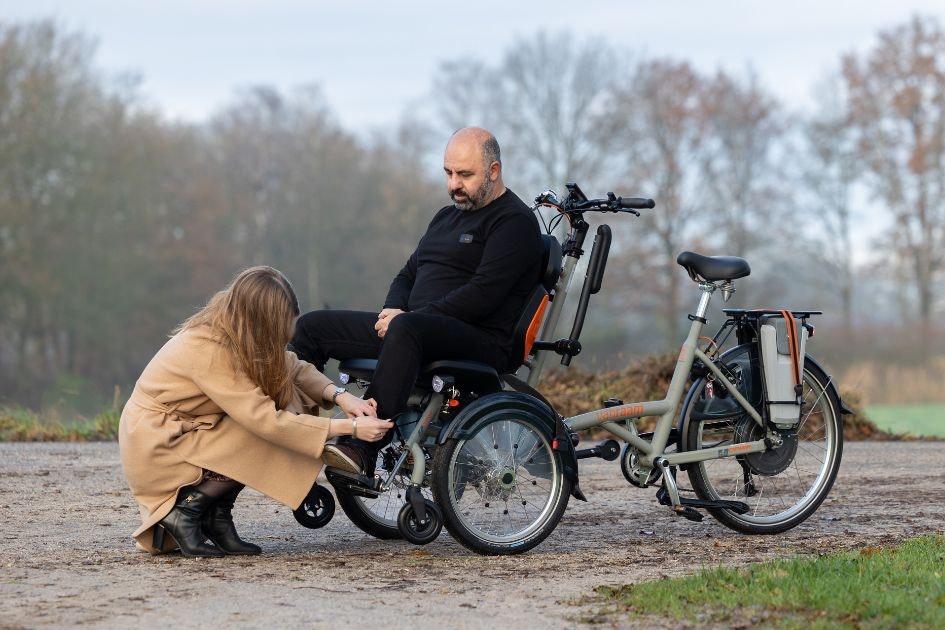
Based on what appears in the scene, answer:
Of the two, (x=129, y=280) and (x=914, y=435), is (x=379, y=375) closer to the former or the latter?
(x=914, y=435)

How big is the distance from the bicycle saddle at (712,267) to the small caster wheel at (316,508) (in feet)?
6.89

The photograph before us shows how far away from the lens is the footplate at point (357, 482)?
543cm

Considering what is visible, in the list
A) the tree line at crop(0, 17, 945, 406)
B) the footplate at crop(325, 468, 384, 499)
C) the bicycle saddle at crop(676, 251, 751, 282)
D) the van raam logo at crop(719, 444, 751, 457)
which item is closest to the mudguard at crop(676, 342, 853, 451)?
the van raam logo at crop(719, 444, 751, 457)

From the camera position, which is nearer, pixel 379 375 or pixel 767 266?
pixel 379 375

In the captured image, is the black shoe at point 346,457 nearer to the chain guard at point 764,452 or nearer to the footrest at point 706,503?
the footrest at point 706,503

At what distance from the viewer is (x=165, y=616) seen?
424 centimetres

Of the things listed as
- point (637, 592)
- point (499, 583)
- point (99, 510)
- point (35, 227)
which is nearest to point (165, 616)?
point (499, 583)

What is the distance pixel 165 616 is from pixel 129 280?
34831mm

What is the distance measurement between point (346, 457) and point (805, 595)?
1.94 m

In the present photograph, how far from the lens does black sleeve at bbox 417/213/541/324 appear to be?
18.6 feet

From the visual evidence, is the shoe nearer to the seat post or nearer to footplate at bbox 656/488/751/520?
footplate at bbox 656/488/751/520

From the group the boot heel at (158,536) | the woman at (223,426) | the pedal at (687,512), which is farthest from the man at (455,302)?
the pedal at (687,512)

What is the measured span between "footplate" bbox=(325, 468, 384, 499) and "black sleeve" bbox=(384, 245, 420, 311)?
37.3 inches

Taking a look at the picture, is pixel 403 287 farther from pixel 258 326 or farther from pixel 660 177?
pixel 660 177
